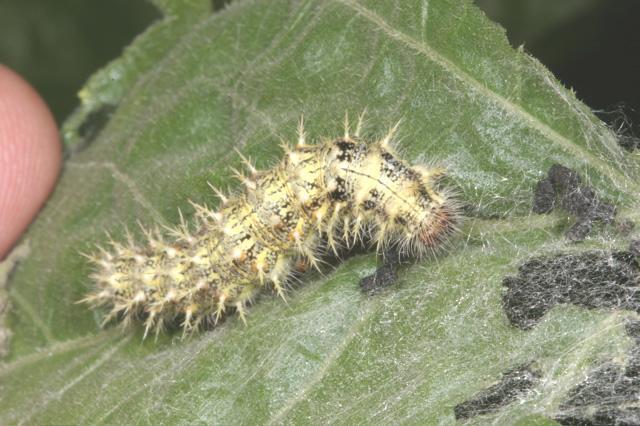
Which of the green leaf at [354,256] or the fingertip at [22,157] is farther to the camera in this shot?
the fingertip at [22,157]

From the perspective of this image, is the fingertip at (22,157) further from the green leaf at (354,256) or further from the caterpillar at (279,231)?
the caterpillar at (279,231)

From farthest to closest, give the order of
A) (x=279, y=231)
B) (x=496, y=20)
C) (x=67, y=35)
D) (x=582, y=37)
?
(x=67, y=35)
(x=496, y=20)
(x=582, y=37)
(x=279, y=231)

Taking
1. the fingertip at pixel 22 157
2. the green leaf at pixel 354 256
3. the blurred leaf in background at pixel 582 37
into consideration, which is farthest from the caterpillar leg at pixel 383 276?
the fingertip at pixel 22 157

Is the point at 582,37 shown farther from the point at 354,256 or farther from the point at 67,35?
the point at 67,35

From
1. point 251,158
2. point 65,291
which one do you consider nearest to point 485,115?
point 251,158

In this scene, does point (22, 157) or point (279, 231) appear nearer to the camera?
point (279, 231)

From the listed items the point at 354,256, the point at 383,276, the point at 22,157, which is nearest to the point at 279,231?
the point at 354,256

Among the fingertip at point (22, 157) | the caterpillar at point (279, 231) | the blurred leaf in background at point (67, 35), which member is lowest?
the caterpillar at point (279, 231)

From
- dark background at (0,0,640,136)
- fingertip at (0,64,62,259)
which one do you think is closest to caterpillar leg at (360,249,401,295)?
dark background at (0,0,640,136)
